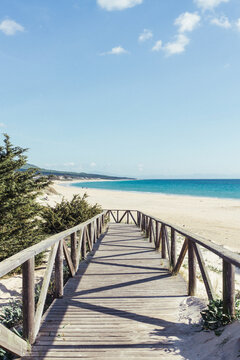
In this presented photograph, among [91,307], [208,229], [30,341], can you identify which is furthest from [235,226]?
[30,341]

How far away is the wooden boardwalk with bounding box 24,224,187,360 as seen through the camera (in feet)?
9.41

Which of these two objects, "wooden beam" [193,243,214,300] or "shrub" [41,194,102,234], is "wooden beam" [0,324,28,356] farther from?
"shrub" [41,194,102,234]

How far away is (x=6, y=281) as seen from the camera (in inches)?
246

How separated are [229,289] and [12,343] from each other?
2.30 metres

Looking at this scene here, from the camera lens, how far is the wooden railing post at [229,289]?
2982 millimetres

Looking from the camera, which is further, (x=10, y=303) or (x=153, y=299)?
(x=10, y=303)

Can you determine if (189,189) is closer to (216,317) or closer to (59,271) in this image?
(59,271)

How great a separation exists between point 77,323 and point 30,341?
698mm

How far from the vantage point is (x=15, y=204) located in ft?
19.7

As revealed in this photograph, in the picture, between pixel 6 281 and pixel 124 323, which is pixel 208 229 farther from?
pixel 124 323

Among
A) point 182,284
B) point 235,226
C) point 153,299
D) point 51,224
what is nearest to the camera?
point 153,299

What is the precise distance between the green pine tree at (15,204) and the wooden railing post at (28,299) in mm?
2767

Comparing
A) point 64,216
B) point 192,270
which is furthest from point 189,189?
point 192,270

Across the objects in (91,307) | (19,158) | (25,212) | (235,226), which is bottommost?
(235,226)
